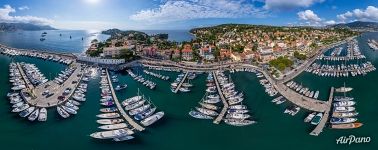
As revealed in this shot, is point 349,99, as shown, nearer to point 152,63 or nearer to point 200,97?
point 200,97

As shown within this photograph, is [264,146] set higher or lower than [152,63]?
lower

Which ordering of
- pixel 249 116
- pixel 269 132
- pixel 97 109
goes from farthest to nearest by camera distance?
pixel 97 109
pixel 249 116
pixel 269 132

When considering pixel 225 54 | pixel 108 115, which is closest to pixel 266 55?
pixel 225 54

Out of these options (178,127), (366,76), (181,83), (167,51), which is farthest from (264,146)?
(167,51)


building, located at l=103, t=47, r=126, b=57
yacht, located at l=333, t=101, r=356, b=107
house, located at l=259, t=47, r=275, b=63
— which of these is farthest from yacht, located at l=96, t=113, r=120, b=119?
house, located at l=259, t=47, r=275, b=63

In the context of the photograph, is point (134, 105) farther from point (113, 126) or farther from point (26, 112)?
point (26, 112)

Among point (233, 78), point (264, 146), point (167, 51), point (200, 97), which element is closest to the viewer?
point (264, 146)

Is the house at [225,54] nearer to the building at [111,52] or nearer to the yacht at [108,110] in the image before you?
the building at [111,52]

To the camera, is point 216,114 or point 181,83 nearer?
point 216,114

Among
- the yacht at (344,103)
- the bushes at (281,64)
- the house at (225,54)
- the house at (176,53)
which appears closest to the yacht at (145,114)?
the yacht at (344,103)
